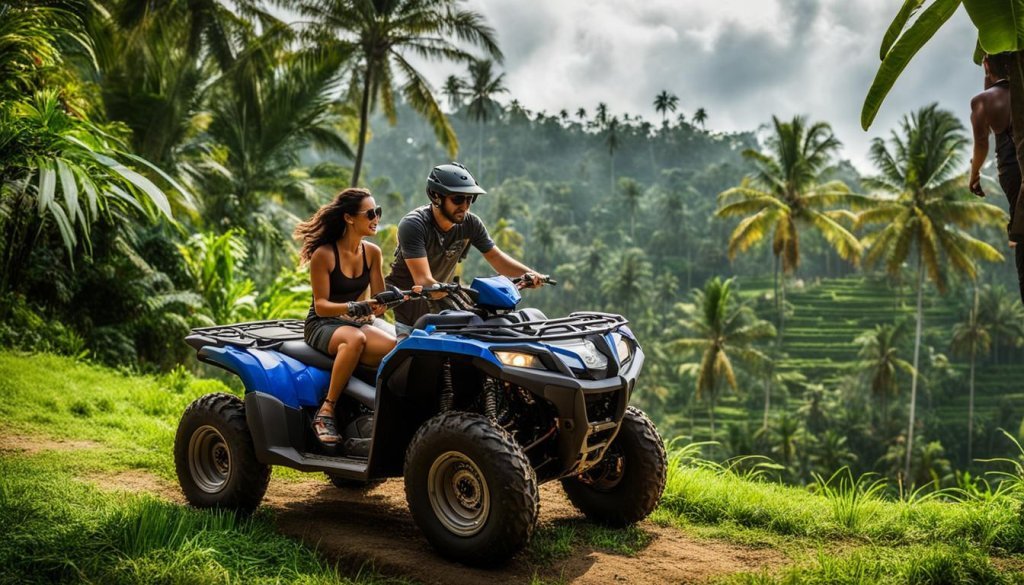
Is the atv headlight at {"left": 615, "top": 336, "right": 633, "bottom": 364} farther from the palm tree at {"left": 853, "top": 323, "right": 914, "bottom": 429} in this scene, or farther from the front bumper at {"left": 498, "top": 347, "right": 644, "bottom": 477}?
the palm tree at {"left": 853, "top": 323, "right": 914, "bottom": 429}

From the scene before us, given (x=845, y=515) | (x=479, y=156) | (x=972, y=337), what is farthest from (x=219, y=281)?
(x=479, y=156)

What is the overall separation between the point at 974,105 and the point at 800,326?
72.2 metres

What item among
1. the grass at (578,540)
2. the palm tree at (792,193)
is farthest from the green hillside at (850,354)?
the grass at (578,540)

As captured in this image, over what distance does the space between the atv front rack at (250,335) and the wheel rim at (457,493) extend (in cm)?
158

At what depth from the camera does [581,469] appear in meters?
4.47

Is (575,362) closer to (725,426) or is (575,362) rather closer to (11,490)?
(11,490)

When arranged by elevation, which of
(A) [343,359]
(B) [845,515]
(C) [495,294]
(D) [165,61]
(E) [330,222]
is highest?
(D) [165,61]

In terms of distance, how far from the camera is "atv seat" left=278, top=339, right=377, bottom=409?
196 inches

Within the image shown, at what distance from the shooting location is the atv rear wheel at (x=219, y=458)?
5.02 m

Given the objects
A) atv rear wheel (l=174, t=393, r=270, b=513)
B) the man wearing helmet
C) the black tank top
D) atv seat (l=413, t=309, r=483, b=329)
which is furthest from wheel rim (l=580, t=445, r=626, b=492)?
atv rear wheel (l=174, t=393, r=270, b=513)

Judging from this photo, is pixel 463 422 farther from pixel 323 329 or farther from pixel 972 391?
pixel 972 391

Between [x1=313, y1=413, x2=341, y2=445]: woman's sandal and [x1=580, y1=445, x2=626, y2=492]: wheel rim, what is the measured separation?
148 cm

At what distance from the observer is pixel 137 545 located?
4.10 m

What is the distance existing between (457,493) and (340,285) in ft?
5.06
